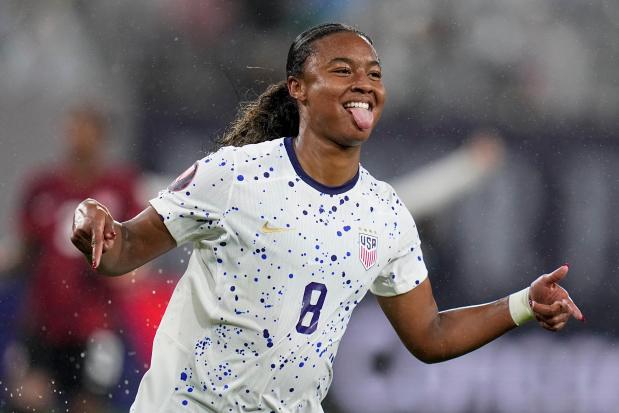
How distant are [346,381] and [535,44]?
1.60 m

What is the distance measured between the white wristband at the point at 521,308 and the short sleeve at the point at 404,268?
9.7 inches

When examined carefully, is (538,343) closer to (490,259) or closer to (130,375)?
(490,259)

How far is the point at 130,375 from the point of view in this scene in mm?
4309

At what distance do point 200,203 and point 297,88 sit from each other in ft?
1.49

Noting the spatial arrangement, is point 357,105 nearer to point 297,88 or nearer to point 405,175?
point 297,88

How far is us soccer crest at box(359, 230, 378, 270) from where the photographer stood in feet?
8.43

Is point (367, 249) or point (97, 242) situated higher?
point (97, 242)

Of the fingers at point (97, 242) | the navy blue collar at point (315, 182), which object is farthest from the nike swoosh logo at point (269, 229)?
the fingers at point (97, 242)

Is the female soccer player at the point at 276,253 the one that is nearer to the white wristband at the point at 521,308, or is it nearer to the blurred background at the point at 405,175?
the white wristband at the point at 521,308

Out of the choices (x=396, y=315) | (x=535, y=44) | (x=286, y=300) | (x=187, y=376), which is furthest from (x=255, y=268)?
(x=535, y=44)

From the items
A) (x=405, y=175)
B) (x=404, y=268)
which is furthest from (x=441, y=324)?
(x=405, y=175)

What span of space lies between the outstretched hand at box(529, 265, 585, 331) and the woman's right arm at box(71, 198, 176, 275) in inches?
36.2

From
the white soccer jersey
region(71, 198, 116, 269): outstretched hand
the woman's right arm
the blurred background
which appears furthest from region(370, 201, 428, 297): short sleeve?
the blurred background

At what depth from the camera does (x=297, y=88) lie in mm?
2752
